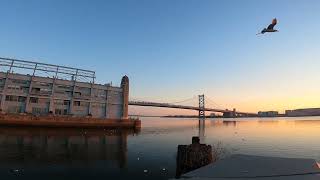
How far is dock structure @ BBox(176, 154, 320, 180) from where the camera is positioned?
9.33m

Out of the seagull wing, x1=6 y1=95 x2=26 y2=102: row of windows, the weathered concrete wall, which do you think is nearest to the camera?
the seagull wing

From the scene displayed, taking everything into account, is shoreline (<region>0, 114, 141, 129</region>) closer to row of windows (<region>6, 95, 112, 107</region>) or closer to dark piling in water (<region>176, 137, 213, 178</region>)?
row of windows (<region>6, 95, 112, 107</region>)

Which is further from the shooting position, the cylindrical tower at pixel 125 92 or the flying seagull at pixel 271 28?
the cylindrical tower at pixel 125 92

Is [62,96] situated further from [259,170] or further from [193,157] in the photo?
[259,170]

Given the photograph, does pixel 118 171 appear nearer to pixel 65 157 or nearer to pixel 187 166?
pixel 65 157

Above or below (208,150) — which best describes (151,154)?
below

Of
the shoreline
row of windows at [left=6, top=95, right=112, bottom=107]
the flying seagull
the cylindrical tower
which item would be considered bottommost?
the shoreline

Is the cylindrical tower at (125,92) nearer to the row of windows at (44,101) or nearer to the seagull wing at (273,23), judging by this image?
the row of windows at (44,101)

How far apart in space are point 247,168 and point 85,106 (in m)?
86.7

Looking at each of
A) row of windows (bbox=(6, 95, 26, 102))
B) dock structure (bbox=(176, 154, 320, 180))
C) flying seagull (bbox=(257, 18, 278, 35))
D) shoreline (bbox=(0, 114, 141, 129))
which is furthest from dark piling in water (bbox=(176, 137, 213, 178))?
row of windows (bbox=(6, 95, 26, 102))

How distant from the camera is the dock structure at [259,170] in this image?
933cm

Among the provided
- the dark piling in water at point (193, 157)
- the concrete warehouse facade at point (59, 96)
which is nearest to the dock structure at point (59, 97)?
the concrete warehouse facade at point (59, 96)

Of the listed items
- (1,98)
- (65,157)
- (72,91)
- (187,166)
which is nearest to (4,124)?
(1,98)

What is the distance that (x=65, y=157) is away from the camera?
102 feet
